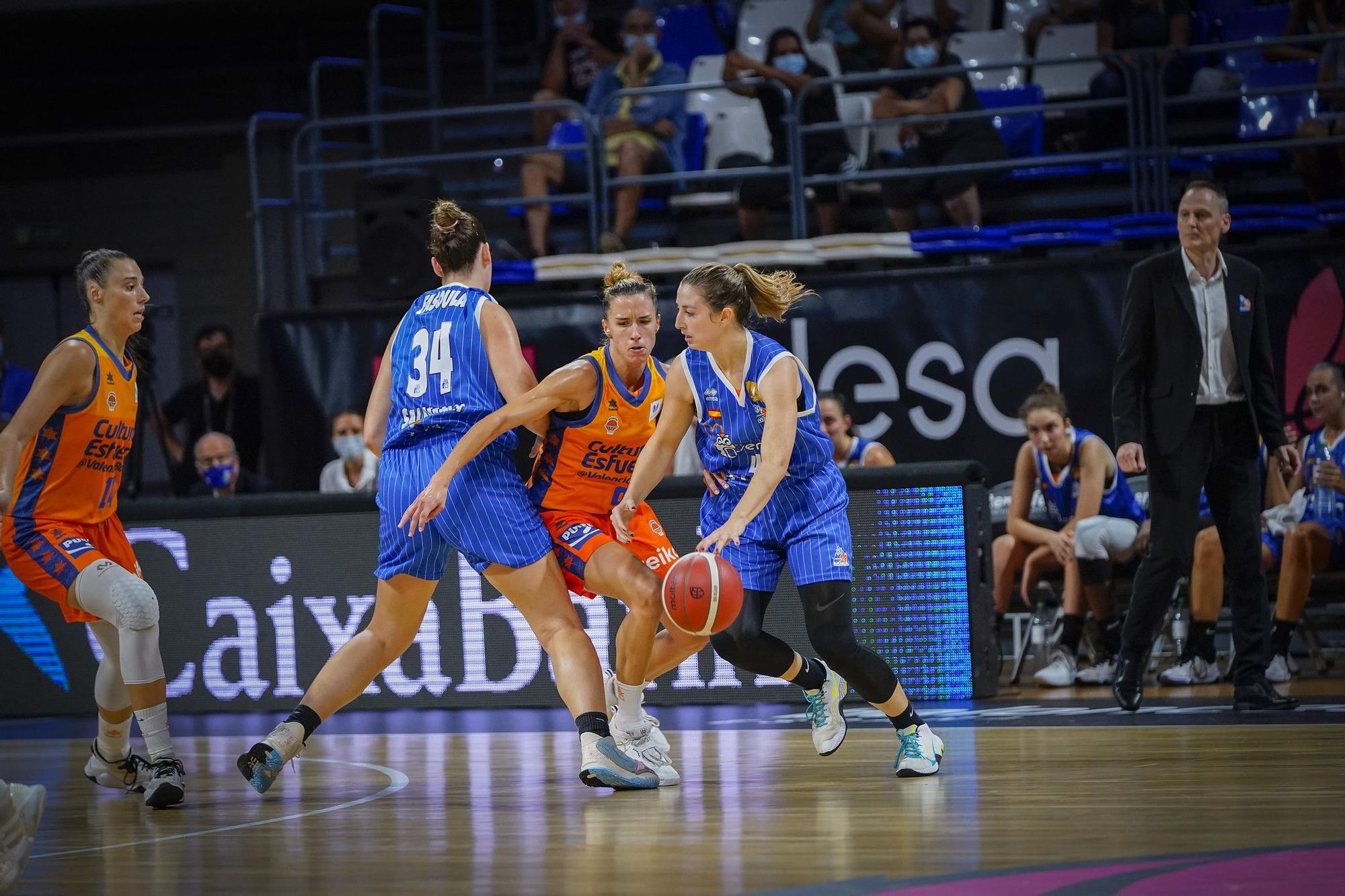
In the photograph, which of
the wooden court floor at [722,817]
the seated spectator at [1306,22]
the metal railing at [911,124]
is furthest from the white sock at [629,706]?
the seated spectator at [1306,22]

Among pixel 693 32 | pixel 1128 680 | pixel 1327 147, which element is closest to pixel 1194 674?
pixel 1128 680

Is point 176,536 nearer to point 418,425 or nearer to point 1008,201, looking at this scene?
point 418,425

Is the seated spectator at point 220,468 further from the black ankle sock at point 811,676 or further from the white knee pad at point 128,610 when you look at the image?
the black ankle sock at point 811,676

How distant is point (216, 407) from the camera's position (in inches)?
500

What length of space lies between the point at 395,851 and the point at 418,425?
1.61 meters

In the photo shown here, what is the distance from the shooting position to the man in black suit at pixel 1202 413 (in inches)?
276

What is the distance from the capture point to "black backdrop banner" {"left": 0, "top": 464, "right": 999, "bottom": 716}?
27.3 feet

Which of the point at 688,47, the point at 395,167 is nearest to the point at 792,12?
the point at 688,47

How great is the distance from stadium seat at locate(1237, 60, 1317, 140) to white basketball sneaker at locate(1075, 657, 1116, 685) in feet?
13.9

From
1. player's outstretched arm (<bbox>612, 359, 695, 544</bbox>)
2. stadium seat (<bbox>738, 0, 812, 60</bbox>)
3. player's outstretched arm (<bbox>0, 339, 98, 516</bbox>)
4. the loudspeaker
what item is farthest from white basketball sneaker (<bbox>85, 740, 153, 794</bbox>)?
stadium seat (<bbox>738, 0, 812, 60</bbox>)

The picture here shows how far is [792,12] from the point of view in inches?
519

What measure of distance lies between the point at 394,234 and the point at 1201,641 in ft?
20.0

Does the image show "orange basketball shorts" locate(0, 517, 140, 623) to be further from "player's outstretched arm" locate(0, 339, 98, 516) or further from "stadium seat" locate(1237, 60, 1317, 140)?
"stadium seat" locate(1237, 60, 1317, 140)

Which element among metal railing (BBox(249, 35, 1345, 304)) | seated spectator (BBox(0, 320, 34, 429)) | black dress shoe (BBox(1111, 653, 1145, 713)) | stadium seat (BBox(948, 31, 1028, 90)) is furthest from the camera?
seated spectator (BBox(0, 320, 34, 429))
